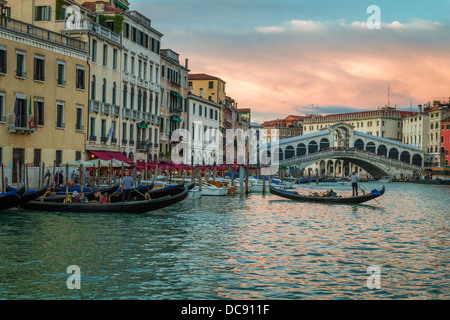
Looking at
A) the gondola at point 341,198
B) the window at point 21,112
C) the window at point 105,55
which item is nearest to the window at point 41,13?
the window at point 105,55

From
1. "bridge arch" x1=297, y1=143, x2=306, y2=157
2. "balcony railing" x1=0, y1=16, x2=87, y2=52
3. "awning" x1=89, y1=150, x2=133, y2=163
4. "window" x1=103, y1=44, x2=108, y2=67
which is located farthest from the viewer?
"bridge arch" x1=297, y1=143, x2=306, y2=157

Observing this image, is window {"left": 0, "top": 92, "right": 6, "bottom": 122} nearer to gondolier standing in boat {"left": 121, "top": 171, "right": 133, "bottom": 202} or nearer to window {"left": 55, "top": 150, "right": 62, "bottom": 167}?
window {"left": 55, "top": 150, "right": 62, "bottom": 167}

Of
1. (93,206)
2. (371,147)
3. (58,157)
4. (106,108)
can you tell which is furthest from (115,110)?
(371,147)

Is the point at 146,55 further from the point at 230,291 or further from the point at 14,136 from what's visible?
the point at 230,291

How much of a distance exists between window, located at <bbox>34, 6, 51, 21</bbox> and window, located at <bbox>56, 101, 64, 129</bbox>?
4.83m

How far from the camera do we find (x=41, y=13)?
3047cm

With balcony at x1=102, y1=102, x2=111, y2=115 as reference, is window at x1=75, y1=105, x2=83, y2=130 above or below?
below

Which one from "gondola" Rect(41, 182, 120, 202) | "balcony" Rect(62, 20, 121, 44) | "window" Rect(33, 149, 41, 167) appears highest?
"balcony" Rect(62, 20, 121, 44)

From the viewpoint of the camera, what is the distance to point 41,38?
86.9ft

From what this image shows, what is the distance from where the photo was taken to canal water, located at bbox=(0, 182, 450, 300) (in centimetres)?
923

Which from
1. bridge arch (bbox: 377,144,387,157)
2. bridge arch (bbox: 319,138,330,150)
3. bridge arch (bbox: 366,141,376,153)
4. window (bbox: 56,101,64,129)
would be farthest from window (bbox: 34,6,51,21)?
bridge arch (bbox: 377,144,387,157)

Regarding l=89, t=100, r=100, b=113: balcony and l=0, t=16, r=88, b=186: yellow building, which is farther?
l=89, t=100, r=100, b=113: balcony

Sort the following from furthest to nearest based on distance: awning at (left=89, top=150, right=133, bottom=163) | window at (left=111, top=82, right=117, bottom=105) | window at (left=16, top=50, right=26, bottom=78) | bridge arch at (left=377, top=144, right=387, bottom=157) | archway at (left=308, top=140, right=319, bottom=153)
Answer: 1. archway at (left=308, top=140, right=319, bottom=153)
2. bridge arch at (left=377, top=144, right=387, bottom=157)
3. window at (left=111, top=82, right=117, bottom=105)
4. awning at (left=89, top=150, right=133, bottom=163)
5. window at (left=16, top=50, right=26, bottom=78)
